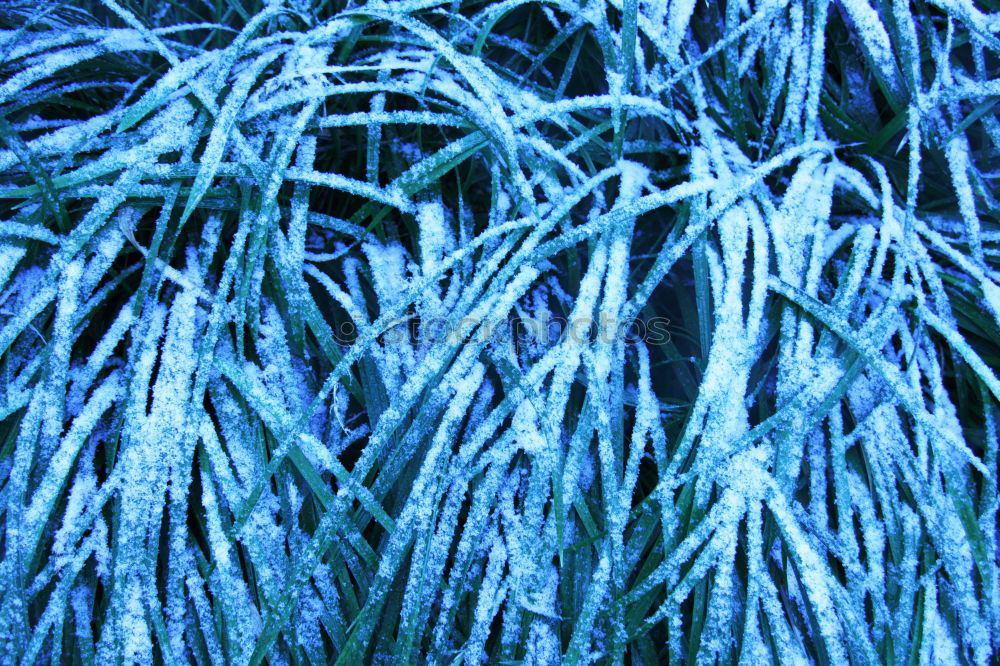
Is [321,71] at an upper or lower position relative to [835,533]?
upper

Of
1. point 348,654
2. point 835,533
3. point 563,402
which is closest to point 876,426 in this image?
point 835,533

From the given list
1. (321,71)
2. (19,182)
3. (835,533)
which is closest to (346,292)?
(321,71)

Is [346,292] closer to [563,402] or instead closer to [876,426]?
[563,402]

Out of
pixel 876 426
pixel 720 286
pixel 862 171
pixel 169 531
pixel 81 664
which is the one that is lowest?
pixel 81 664

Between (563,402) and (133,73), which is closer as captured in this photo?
(563,402)

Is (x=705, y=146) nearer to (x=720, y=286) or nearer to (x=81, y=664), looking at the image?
(x=720, y=286)

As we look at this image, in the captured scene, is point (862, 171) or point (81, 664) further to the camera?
point (862, 171)
